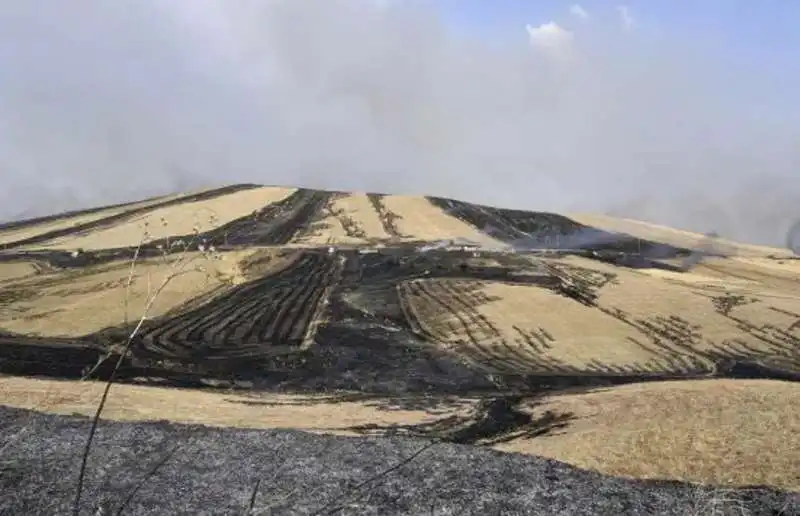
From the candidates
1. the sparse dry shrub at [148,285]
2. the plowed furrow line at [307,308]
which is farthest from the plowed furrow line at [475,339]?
the sparse dry shrub at [148,285]

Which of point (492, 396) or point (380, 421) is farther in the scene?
point (492, 396)

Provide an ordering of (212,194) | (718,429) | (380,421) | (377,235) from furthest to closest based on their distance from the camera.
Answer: (212,194) → (377,235) → (380,421) → (718,429)

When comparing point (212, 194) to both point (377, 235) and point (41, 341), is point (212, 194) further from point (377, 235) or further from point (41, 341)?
point (41, 341)

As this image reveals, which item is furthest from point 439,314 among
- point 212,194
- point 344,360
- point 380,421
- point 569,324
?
point 212,194

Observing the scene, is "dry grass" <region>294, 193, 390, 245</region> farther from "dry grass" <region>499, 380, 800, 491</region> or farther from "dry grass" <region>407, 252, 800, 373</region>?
"dry grass" <region>499, 380, 800, 491</region>

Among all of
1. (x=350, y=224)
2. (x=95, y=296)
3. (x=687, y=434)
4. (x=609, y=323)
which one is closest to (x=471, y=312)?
(x=609, y=323)

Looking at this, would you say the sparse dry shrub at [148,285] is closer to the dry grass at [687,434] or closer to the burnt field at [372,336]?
the dry grass at [687,434]

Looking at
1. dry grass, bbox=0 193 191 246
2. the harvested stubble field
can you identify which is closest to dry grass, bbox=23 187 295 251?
the harvested stubble field
